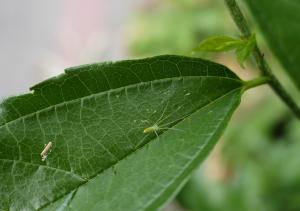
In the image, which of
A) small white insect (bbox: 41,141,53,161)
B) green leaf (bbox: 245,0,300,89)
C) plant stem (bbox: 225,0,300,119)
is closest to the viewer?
green leaf (bbox: 245,0,300,89)

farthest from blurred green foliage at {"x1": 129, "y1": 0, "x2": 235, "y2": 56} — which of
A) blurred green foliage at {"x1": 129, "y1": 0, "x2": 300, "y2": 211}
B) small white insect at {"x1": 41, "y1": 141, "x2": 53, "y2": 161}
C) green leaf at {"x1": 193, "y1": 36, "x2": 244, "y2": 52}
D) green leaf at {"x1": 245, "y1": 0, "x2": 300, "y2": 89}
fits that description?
green leaf at {"x1": 245, "y1": 0, "x2": 300, "y2": 89}

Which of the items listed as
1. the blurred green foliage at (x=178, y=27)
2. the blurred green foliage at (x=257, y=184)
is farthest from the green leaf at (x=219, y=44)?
the blurred green foliage at (x=178, y=27)

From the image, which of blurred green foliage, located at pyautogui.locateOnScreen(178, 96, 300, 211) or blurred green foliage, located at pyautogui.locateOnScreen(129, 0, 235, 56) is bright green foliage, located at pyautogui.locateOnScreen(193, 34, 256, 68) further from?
blurred green foliage, located at pyautogui.locateOnScreen(129, 0, 235, 56)

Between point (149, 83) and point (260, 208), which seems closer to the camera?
point (149, 83)

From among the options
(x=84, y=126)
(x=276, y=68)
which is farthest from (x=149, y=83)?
(x=276, y=68)

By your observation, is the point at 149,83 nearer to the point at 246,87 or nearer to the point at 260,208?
the point at 246,87

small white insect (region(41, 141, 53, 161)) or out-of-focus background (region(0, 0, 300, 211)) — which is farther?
out-of-focus background (region(0, 0, 300, 211))

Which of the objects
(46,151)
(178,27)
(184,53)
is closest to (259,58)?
(46,151)
